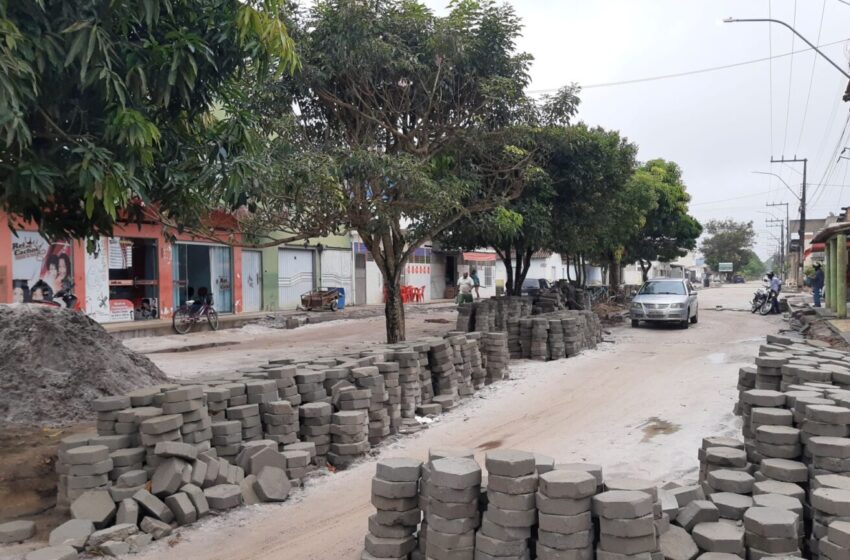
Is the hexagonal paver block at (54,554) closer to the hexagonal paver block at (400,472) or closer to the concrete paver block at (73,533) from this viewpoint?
the concrete paver block at (73,533)

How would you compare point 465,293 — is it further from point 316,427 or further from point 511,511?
point 511,511

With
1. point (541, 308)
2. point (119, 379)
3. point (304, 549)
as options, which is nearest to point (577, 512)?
point (304, 549)

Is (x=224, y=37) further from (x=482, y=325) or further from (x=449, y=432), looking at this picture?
(x=482, y=325)

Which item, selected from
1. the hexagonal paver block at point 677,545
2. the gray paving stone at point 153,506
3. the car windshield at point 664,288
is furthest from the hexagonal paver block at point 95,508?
the car windshield at point 664,288

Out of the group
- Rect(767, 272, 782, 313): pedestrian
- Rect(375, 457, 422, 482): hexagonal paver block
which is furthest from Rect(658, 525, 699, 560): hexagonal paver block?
Rect(767, 272, 782, 313): pedestrian

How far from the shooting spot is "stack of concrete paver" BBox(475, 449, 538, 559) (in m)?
3.88

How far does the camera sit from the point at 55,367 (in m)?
7.61

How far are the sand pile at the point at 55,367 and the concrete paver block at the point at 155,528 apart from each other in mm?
2943

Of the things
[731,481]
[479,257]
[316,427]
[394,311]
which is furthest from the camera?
[479,257]

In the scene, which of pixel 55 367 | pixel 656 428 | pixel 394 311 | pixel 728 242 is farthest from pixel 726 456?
pixel 728 242

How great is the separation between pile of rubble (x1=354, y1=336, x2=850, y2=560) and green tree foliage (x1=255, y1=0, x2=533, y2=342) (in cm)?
631

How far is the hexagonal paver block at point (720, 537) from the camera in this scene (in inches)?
145

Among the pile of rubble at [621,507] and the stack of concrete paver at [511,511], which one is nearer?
the pile of rubble at [621,507]

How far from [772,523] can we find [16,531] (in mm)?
5505
